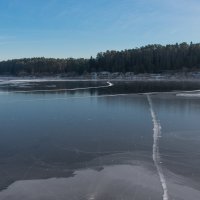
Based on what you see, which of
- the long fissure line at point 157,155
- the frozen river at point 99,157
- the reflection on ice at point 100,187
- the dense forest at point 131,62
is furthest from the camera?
the dense forest at point 131,62

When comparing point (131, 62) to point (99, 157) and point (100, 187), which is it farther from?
point (100, 187)

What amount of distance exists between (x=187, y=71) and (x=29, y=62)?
84.6 metres

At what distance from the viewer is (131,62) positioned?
128500mm

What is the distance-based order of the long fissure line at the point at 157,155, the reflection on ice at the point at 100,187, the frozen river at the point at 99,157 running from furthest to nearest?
the long fissure line at the point at 157,155 < the frozen river at the point at 99,157 < the reflection on ice at the point at 100,187

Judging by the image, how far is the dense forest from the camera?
116 metres

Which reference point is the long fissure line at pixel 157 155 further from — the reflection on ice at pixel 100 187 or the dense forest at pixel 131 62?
the dense forest at pixel 131 62

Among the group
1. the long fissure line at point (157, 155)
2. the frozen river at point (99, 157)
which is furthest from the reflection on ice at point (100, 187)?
the long fissure line at point (157, 155)

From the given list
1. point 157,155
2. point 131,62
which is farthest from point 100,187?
point 131,62

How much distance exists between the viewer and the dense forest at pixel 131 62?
116 meters

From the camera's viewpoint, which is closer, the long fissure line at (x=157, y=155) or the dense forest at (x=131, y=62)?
the long fissure line at (x=157, y=155)

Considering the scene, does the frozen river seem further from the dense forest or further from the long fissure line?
the dense forest

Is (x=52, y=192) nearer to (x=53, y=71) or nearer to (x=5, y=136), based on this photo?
(x=5, y=136)

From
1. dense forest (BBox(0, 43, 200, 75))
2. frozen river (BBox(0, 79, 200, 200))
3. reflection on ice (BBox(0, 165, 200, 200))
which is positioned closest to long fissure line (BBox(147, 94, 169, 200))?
frozen river (BBox(0, 79, 200, 200))

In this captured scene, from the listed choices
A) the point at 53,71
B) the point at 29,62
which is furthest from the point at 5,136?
the point at 29,62
